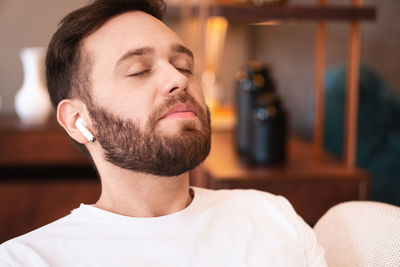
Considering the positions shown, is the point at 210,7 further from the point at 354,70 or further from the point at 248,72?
the point at 354,70

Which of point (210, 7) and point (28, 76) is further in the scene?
point (28, 76)

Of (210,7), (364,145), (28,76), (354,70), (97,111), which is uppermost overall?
(210,7)

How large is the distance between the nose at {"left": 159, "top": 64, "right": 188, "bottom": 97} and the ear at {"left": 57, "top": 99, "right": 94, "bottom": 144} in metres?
0.21

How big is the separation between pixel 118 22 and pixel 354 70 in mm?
1111

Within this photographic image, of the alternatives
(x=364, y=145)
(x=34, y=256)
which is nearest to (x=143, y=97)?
(x=34, y=256)

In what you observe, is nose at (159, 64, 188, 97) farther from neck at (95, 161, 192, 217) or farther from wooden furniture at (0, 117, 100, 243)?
wooden furniture at (0, 117, 100, 243)

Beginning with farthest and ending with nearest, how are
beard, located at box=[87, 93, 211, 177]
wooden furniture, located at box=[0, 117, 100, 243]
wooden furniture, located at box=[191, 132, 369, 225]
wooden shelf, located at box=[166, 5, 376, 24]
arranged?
wooden furniture, located at box=[0, 117, 100, 243]
wooden shelf, located at box=[166, 5, 376, 24]
wooden furniture, located at box=[191, 132, 369, 225]
beard, located at box=[87, 93, 211, 177]

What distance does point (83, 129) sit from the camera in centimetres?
113

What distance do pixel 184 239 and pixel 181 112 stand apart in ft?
0.84

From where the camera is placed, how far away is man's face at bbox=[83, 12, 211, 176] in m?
1.03

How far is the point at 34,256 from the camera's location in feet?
3.03

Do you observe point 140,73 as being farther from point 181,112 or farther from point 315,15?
point 315,15

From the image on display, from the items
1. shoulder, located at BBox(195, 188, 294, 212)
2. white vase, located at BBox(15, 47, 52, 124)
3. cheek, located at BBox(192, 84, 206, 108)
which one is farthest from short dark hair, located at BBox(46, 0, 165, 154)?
white vase, located at BBox(15, 47, 52, 124)

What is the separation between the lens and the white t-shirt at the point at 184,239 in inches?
37.5
